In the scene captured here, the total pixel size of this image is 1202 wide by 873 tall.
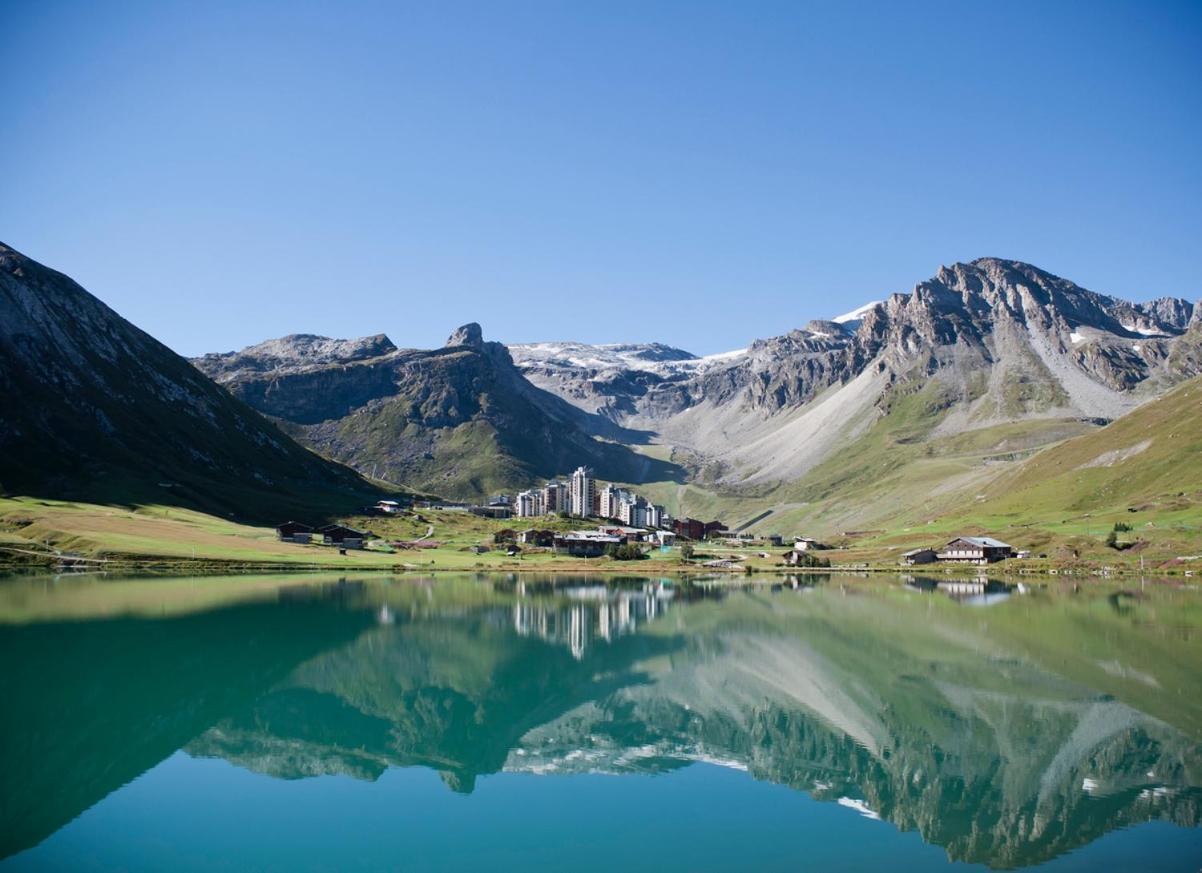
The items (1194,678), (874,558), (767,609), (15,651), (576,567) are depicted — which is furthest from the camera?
(874,558)

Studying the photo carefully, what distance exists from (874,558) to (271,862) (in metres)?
152

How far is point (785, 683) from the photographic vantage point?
47.9 m

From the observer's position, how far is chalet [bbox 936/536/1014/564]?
146 meters

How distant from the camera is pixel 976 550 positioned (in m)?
147

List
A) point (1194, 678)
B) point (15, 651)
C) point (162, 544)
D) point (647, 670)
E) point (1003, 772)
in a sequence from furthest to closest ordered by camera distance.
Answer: point (162, 544) → point (647, 670) → point (15, 651) → point (1194, 678) → point (1003, 772)

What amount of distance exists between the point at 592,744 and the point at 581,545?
440 ft

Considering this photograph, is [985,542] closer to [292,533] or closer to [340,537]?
[340,537]

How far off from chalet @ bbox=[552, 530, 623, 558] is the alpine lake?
99.1m

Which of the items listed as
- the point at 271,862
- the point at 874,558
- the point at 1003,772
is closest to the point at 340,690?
the point at 271,862

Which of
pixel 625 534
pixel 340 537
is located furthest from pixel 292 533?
pixel 625 534

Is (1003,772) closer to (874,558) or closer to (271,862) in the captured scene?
(271,862)

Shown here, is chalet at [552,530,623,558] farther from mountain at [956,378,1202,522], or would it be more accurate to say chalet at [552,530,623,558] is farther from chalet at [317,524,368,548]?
mountain at [956,378,1202,522]

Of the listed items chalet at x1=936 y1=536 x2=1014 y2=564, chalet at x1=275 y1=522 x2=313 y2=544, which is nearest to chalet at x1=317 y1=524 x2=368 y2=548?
chalet at x1=275 y1=522 x2=313 y2=544

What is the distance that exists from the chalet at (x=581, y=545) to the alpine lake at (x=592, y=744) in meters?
99.1
